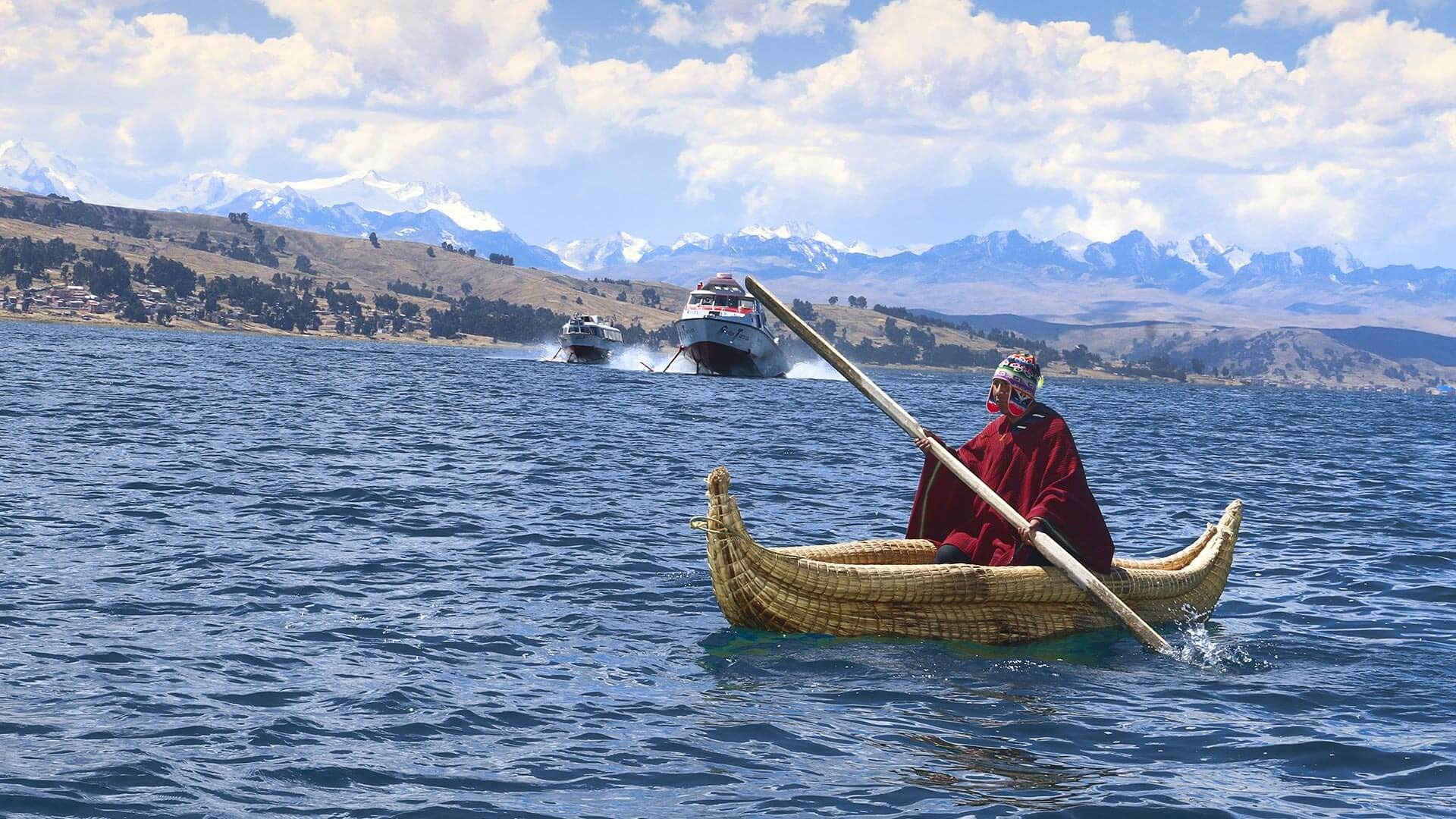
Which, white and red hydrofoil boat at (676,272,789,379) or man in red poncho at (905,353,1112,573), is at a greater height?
white and red hydrofoil boat at (676,272,789,379)

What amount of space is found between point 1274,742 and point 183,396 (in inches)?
1696

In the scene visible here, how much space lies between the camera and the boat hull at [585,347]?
399 ft

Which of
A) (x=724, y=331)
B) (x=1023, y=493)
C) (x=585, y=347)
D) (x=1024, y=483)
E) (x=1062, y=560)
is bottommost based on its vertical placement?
(x=1062, y=560)

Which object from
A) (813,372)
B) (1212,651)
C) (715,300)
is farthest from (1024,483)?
(813,372)

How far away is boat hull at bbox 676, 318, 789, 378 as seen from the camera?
306ft

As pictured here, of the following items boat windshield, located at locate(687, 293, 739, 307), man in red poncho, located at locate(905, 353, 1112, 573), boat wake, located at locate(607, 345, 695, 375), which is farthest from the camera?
boat wake, located at locate(607, 345, 695, 375)

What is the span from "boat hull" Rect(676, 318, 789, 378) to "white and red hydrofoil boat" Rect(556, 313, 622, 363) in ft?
80.5

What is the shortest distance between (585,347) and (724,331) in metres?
32.3

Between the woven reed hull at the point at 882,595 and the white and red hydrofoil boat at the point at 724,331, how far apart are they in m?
77.9

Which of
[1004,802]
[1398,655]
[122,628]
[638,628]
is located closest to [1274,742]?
[1004,802]

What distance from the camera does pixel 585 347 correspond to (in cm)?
12275

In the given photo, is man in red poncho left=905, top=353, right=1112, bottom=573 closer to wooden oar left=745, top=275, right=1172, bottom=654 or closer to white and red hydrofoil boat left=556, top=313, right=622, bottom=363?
wooden oar left=745, top=275, right=1172, bottom=654

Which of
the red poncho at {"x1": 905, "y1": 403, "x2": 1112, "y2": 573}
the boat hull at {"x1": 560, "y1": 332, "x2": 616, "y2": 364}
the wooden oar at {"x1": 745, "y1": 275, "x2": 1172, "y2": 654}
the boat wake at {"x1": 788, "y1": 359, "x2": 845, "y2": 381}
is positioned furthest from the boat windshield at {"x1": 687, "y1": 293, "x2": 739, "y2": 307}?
the wooden oar at {"x1": 745, "y1": 275, "x2": 1172, "y2": 654}

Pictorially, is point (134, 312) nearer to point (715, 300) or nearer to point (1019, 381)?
point (715, 300)
